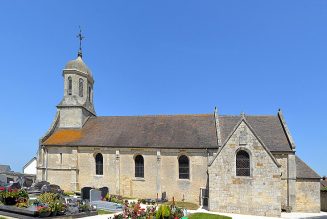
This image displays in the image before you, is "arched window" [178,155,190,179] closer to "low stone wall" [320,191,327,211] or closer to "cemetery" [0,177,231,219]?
"cemetery" [0,177,231,219]

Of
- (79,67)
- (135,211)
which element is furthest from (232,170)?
(79,67)

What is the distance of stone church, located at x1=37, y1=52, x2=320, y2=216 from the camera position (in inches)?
852

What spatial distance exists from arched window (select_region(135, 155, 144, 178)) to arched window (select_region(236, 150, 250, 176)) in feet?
32.4

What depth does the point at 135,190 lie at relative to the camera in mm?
27812

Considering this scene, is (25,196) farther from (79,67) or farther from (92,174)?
(79,67)

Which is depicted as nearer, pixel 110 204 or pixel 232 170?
pixel 110 204

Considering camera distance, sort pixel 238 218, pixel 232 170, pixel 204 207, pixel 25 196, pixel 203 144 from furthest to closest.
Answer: pixel 203 144
pixel 204 207
pixel 232 170
pixel 238 218
pixel 25 196

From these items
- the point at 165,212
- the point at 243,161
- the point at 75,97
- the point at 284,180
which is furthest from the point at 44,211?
the point at 75,97

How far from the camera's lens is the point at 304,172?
2450 cm

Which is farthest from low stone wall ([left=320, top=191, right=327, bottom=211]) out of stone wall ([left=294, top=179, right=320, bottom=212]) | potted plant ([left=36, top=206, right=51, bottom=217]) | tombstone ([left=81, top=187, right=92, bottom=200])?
potted plant ([left=36, top=206, right=51, bottom=217])

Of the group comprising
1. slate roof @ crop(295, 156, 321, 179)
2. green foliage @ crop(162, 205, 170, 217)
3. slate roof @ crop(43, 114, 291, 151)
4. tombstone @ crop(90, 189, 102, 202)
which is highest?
slate roof @ crop(43, 114, 291, 151)

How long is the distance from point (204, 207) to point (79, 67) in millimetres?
21581

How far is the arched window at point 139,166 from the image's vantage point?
28.1 m

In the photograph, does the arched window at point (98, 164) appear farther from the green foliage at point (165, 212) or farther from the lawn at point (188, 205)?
the green foliage at point (165, 212)
